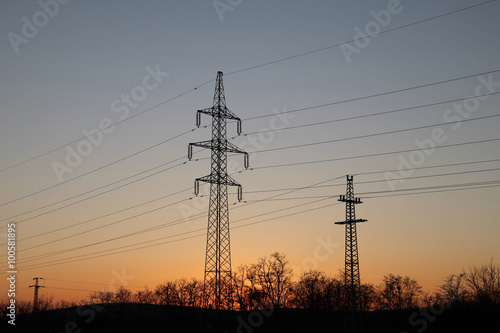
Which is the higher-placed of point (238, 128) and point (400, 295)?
point (238, 128)

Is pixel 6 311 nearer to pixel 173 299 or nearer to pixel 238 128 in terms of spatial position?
pixel 173 299

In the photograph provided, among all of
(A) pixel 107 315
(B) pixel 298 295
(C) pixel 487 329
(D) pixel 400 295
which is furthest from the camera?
(D) pixel 400 295

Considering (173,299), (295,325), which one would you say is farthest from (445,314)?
(173,299)

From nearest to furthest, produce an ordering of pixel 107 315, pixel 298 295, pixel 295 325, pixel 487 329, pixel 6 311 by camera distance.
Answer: pixel 487 329
pixel 295 325
pixel 6 311
pixel 298 295
pixel 107 315

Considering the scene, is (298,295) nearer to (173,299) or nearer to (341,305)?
(341,305)

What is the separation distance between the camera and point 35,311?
95.4 meters

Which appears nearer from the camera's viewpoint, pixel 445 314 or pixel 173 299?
pixel 445 314

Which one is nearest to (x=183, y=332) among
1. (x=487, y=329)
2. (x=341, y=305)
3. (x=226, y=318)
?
(x=226, y=318)

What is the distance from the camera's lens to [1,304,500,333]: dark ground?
6781 centimetres

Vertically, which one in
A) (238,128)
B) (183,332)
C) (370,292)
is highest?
(238,128)

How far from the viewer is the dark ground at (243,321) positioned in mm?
67812

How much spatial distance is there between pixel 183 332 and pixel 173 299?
1005 inches

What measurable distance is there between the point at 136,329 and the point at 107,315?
13.9 metres

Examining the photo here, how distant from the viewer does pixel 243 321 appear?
91.1m
